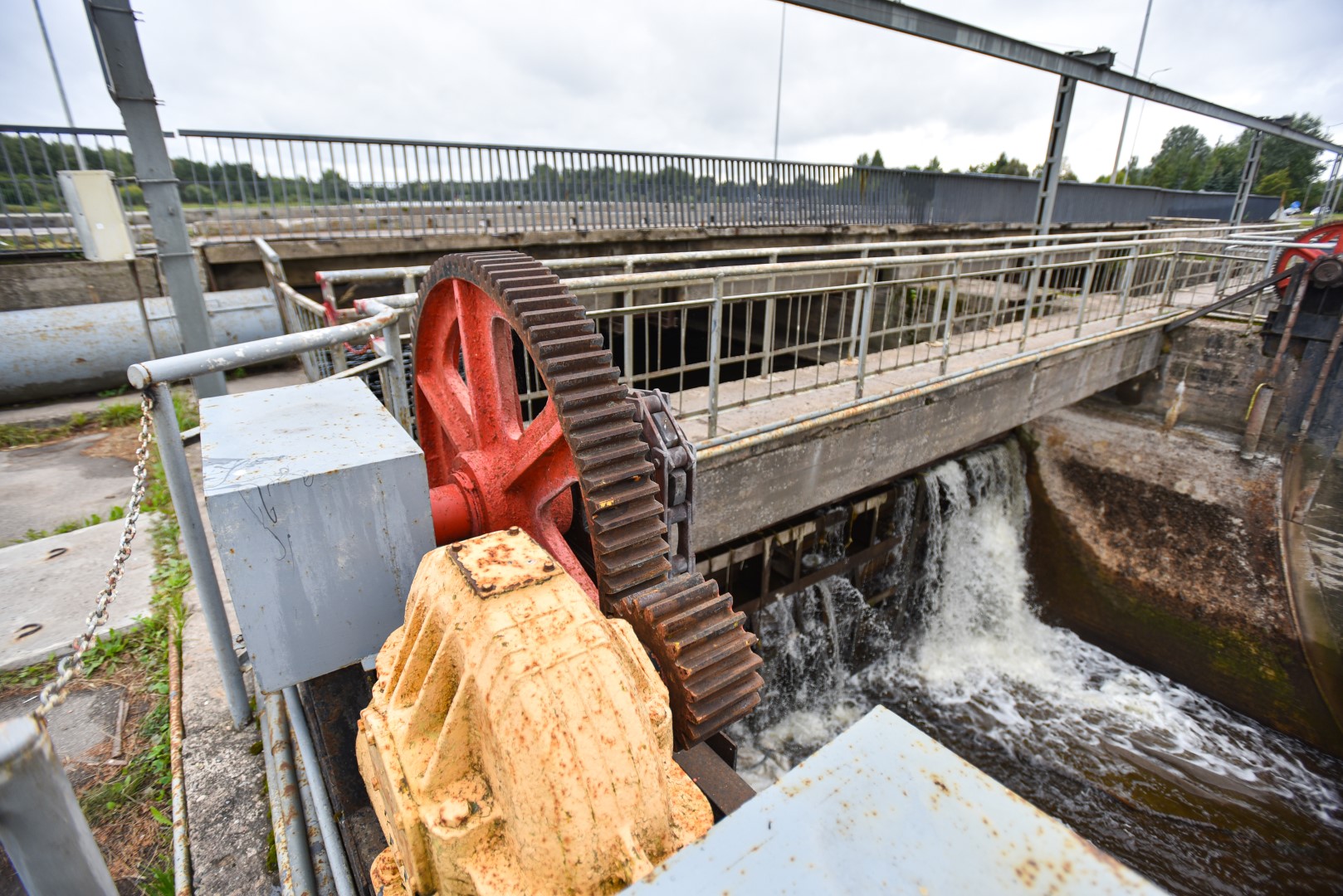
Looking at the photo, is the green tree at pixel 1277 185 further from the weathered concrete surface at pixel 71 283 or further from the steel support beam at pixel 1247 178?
the weathered concrete surface at pixel 71 283

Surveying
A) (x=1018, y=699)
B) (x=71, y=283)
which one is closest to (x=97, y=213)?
(x=71, y=283)

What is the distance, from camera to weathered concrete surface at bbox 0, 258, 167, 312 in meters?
7.16

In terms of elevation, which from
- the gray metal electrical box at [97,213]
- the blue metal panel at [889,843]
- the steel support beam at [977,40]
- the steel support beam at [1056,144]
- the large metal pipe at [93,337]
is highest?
the steel support beam at [977,40]

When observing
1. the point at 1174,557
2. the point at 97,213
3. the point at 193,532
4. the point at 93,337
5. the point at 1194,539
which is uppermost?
the point at 97,213

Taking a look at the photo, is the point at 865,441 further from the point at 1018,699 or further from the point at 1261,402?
the point at 1261,402

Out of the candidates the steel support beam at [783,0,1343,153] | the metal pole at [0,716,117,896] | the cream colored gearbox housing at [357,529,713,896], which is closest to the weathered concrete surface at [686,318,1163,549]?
the cream colored gearbox housing at [357,529,713,896]

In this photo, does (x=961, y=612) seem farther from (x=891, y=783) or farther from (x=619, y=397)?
(x=891, y=783)

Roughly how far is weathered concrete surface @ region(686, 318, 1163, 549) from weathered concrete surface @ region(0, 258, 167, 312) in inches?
263

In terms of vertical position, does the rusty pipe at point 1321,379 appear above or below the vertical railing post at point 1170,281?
below

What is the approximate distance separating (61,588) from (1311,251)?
13214 millimetres

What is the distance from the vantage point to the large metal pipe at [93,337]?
22.2 ft

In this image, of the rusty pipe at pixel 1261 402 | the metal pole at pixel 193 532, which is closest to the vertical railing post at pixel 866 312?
the metal pole at pixel 193 532

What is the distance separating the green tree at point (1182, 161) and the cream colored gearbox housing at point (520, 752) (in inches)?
2678

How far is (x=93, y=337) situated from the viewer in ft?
23.2
